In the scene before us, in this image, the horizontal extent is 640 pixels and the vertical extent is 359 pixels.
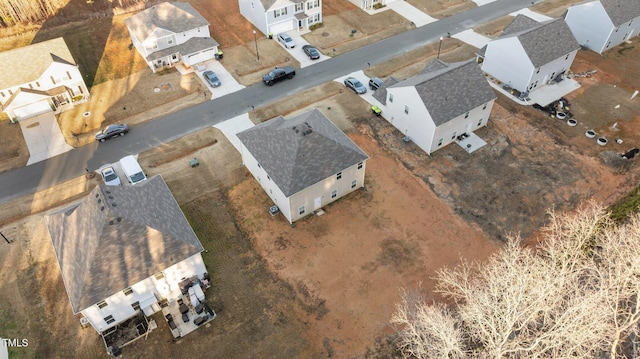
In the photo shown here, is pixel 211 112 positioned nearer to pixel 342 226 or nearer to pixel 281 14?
pixel 281 14

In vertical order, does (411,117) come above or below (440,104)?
below

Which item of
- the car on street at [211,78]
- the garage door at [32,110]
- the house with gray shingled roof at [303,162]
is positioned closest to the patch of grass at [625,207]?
the house with gray shingled roof at [303,162]

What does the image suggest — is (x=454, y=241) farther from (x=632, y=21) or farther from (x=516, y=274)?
(x=632, y=21)

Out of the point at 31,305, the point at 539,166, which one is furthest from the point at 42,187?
the point at 539,166

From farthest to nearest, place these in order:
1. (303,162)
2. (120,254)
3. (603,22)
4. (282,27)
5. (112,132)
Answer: (282,27) → (603,22) → (112,132) → (303,162) → (120,254)

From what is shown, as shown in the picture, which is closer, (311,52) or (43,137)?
(43,137)

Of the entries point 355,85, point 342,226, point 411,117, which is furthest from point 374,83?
point 342,226

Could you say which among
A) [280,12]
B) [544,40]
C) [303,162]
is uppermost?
[544,40]
